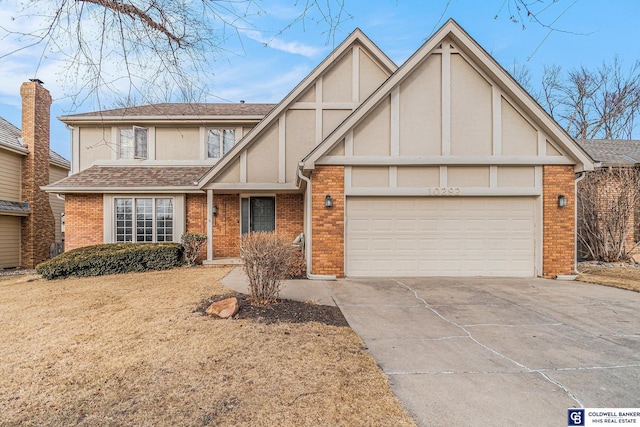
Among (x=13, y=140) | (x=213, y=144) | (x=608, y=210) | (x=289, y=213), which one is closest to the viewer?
(x=608, y=210)

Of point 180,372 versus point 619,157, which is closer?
point 180,372

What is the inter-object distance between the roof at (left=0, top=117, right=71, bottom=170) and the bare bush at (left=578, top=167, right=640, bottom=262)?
23.5 metres

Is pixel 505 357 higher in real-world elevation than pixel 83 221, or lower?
lower

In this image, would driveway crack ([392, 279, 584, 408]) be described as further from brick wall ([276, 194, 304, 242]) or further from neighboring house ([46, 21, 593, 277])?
brick wall ([276, 194, 304, 242])

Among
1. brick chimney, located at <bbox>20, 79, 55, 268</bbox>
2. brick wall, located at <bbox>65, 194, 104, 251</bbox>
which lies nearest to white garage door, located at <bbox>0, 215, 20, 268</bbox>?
brick chimney, located at <bbox>20, 79, 55, 268</bbox>

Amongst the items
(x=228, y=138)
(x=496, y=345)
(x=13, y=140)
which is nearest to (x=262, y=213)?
(x=228, y=138)

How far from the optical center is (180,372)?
11.1ft

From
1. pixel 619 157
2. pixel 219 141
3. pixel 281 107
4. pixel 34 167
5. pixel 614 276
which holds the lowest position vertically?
pixel 614 276

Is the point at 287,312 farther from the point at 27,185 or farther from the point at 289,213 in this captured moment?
the point at 27,185

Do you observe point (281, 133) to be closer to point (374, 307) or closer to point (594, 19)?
point (374, 307)

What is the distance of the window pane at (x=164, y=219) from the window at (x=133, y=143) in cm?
267

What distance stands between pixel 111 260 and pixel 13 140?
9.60 m

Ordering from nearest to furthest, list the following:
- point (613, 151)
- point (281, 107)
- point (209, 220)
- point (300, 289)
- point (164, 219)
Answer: point (300, 289), point (281, 107), point (209, 220), point (164, 219), point (613, 151)

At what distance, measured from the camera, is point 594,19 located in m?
2.95
